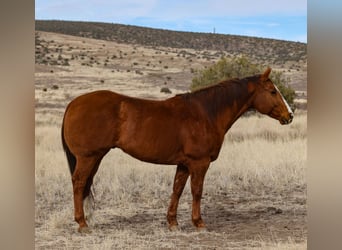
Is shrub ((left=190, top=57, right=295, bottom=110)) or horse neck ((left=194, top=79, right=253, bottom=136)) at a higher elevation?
shrub ((left=190, top=57, right=295, bottom=110))

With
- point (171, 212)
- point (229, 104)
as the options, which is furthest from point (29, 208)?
point (229, 104)

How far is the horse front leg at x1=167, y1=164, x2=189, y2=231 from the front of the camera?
2.89m

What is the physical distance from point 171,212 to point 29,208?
0.75 metres

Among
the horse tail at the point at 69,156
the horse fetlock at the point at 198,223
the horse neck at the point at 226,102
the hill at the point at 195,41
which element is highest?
the hill at the point at 195,41

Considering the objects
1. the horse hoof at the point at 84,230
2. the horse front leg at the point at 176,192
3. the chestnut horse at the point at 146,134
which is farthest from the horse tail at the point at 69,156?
the horse front leg at the point at 176,192

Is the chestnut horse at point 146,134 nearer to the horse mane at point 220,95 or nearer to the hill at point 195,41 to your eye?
the horse mane at point 220,95

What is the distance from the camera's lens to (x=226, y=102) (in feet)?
9.55

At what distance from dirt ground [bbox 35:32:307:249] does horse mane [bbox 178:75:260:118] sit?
0.10 metres

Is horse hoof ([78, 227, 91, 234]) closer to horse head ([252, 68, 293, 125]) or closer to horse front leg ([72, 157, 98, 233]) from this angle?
horse front leg ([72, 157, 98, 233])

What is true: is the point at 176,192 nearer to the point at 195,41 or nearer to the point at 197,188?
the point at 197,188

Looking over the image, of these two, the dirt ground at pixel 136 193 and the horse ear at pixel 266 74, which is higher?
the horse ear at pixel 266 74

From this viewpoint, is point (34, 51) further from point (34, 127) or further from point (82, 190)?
point (82, 190)

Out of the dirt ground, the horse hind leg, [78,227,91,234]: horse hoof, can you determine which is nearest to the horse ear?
the dirt ground

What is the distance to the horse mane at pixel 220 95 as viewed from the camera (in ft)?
9.50
